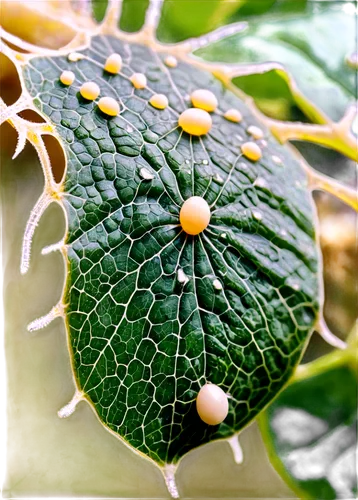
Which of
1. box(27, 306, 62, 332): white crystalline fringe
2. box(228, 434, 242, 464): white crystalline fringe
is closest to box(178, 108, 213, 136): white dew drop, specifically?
box(27, 306, 62, 332): white crystalline fringe

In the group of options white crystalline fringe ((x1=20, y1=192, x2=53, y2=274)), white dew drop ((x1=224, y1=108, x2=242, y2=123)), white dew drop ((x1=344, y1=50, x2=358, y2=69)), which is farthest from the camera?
white dew drop ((x1=344, y1=50, x2=358, y2=69))

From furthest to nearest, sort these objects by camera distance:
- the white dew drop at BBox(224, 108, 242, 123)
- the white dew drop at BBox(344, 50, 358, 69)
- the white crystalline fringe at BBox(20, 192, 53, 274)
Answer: the white dew drop at BBox(344, 50, 358, 69) → the white dew drop at BBox(224, 108, 242, 123) → the white crystalline fringe at BBox(20, 192, 53, 274)

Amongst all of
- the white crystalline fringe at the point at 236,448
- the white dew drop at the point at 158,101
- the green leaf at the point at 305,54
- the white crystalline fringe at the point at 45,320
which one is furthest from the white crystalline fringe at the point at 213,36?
the white crystalline fringe at the point at 236,448

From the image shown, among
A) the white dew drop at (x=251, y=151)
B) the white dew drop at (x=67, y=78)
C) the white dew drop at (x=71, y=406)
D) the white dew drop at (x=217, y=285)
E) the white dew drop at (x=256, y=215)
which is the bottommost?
the white dew drop at (x=71, y=406)

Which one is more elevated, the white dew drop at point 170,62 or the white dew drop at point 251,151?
the white dew drop at point 170,62

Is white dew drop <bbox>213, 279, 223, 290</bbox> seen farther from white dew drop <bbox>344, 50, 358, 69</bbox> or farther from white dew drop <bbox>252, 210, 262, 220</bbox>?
white dew drop <bbox>344, 50, 358, 69</bbox>

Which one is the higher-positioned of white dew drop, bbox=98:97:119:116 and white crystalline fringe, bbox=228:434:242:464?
white dew drop, bbox=98:97:119:116

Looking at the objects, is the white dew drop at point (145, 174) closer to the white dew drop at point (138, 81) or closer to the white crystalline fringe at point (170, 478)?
the white dew drop at point (138, 81)

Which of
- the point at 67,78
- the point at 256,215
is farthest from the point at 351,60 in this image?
the point at 67,78
